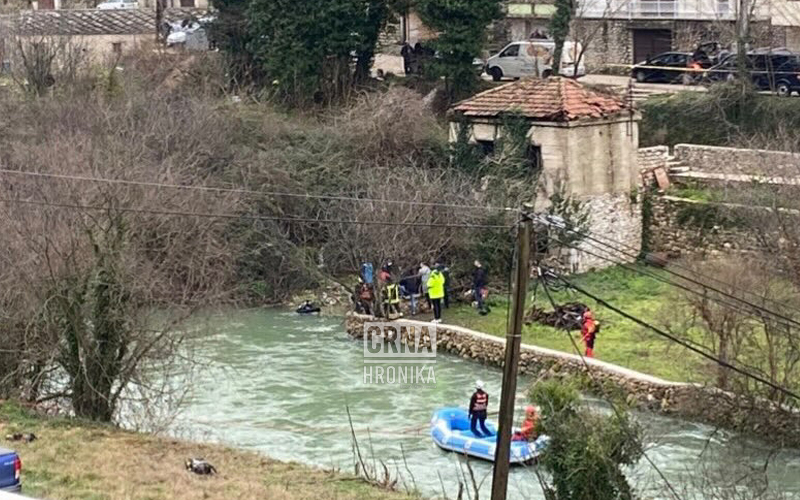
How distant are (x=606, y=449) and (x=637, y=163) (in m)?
22.8

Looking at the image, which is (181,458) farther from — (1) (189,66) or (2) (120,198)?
(1) (189,66)

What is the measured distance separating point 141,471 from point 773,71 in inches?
1191

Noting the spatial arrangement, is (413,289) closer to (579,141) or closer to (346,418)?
(579,141)

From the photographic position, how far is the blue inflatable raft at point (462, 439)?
23031mm

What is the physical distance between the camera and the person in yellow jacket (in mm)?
33688

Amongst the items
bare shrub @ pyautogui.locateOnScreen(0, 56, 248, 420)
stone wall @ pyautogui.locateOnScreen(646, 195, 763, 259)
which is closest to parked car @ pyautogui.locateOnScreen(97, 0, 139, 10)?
stone wall @ pyautogui.locateOnScreen(646, 195, 763, 259)

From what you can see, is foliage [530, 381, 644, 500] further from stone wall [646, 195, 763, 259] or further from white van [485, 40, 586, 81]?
white van [485, 40, 586, 81]

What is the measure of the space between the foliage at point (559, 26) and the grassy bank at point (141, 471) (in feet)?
94.5

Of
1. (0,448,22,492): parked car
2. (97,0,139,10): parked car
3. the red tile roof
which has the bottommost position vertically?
(0,448,22,492): parked car

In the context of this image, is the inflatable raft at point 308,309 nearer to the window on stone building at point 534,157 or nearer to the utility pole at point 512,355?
the window on stone building at point 534,157

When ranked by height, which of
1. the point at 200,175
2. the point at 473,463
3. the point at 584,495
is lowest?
the point at 473,463

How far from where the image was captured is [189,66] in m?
49.0

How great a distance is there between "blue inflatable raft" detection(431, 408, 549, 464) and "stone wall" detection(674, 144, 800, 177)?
11626mm

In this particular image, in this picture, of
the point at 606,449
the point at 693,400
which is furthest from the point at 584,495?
the point at 693,400
